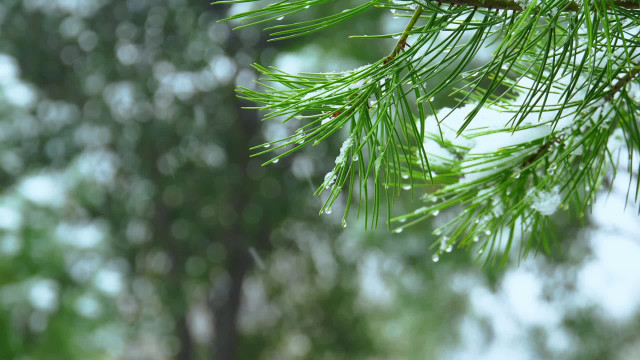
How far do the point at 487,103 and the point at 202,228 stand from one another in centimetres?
269

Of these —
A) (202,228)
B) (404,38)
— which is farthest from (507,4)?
(202,228)

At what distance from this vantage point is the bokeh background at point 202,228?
2.60m

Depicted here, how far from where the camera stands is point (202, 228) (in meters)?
3.03

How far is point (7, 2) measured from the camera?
291 centimetres

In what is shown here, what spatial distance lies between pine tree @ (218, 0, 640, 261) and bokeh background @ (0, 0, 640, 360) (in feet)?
6.83

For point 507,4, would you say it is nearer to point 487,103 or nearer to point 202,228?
point 487,103

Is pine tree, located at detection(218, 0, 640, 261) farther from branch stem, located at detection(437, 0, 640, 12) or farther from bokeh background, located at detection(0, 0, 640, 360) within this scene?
bokeh background, located at detection(0, 0, 640, 360)

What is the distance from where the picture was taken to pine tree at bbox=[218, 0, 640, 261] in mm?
365

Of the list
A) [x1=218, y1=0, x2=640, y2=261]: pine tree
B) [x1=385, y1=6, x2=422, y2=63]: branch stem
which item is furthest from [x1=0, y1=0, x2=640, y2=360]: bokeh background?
[x1=385, y1=6, x2=422, y2=63]: branch stem

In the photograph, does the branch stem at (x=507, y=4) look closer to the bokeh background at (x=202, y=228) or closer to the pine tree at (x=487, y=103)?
the pine tree at (x=487, y=103)

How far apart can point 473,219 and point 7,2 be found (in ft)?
9.99

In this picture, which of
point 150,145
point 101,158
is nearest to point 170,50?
point 150,145

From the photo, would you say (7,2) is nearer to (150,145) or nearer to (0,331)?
(150,145)

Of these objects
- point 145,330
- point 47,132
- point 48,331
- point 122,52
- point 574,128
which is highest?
point 574,128
